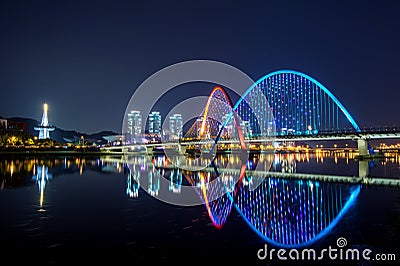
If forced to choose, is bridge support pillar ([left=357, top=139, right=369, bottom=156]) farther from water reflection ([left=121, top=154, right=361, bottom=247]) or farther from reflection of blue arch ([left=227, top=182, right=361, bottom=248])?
reflection of blue arch ([left=227, top=182, right=361, bottom=248])

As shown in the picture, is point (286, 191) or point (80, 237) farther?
point (286, 191)

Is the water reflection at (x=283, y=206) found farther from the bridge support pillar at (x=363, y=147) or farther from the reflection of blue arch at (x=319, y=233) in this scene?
the bridge support pillar at (x=363, y=147)

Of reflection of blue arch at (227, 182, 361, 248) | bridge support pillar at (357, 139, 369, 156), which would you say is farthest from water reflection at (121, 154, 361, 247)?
bridge support pillar at (357, 139, 369, 156)

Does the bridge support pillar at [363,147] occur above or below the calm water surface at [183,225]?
above

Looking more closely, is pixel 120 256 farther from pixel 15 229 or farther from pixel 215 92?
pixel 215 92

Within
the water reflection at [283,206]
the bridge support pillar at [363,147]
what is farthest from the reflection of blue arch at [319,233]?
the bridge support pillar at [363,147]

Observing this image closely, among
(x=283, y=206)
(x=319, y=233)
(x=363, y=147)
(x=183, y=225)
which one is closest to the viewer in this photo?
(x=319, y=233)

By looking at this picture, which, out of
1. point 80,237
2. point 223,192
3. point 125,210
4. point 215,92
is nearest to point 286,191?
point 223,192

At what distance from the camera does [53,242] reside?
31.2 ft

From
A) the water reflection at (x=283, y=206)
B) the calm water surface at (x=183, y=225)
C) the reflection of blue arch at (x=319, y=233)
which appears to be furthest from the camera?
the water reflection at (x=283, y=206)

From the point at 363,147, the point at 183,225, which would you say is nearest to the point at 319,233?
the point at 183,225

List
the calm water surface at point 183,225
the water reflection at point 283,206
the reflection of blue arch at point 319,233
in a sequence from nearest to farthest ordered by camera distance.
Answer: the calm water surface at point 183,225 < the reflection of blue arch at point 319,233 < the water reflection at point 283,206

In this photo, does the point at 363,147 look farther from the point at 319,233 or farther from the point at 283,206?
the point at 319,233

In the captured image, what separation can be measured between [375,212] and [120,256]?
35.3 ft
